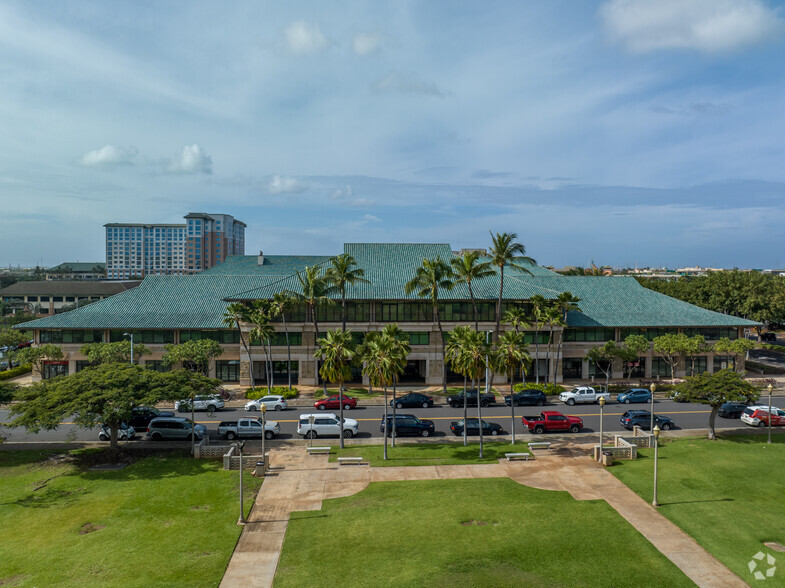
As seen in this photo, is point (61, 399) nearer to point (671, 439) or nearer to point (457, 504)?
point (457, 504)

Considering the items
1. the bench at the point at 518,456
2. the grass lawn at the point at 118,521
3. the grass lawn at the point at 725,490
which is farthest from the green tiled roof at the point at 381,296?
the grass lawn at the point at 118,521

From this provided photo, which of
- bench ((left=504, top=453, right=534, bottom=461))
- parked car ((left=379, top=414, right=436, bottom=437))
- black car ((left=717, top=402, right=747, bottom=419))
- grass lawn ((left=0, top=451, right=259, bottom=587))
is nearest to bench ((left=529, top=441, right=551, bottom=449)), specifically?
bench ((left=504, top=453, right=534, bottom=461))

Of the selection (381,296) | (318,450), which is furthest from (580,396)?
(318,450)

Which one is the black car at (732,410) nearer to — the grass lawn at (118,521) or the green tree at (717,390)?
the green tree at (717,390)

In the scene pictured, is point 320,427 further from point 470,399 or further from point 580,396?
point 580,396

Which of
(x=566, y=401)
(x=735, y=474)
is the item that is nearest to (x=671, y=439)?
(x=735, y=474)
